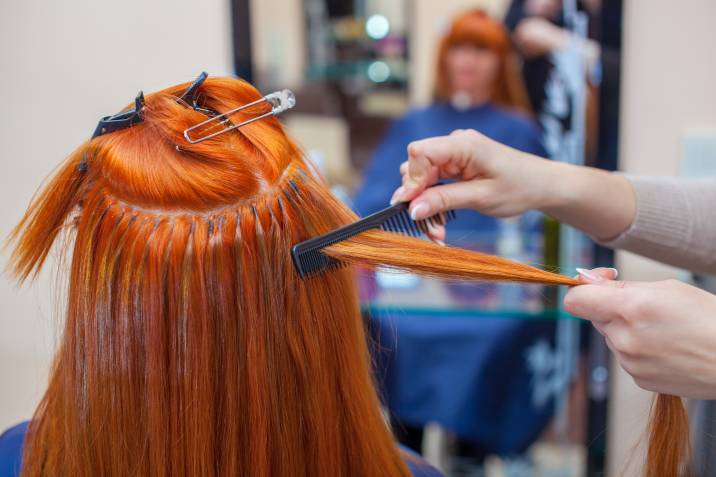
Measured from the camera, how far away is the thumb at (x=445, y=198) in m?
0.82

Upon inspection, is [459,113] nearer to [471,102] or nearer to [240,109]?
[471,102]

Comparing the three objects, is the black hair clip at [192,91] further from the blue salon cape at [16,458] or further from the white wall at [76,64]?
the white wall at [76,64]

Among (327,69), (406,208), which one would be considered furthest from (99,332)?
(327,69)

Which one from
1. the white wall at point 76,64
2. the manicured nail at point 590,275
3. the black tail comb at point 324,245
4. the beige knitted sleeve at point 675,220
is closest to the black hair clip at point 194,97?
the black tail comb at point 324,245

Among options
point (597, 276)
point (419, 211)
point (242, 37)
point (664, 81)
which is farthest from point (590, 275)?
point (242, 37)

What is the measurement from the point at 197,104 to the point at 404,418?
1088 mm

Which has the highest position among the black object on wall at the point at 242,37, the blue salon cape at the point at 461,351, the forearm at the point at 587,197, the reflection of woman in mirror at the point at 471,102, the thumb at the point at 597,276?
the black object on wall at the point at 242,37

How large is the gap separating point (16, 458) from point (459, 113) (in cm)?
114

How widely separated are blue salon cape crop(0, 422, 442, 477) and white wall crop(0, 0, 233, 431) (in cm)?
65

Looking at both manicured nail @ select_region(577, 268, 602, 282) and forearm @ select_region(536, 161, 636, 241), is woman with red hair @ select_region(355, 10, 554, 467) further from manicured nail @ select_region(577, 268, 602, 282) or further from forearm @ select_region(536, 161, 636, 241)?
manicured nail @ select_region(577, 268, 602, 282)

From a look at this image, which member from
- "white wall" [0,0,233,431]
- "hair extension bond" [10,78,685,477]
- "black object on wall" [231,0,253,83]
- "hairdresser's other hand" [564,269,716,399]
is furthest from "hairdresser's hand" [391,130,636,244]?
"white wall" [0,0,233,431]

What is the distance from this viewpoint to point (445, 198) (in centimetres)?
85

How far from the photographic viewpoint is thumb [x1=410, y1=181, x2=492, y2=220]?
32.1 inches

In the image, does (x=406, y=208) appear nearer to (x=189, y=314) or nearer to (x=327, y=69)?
(x=189, y=314)
